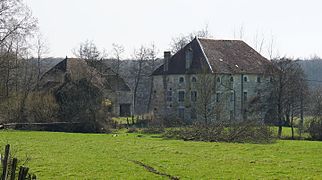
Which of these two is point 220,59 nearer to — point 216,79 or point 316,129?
point 216,79

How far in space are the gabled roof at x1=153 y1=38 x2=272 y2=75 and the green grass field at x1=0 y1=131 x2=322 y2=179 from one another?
32851 mm

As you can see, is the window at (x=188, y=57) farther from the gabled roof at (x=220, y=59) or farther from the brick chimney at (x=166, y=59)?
the brick chimney at (x=166, y=59)

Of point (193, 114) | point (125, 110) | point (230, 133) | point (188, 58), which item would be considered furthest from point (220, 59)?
point (230, 133)

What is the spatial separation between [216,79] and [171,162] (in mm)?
38668

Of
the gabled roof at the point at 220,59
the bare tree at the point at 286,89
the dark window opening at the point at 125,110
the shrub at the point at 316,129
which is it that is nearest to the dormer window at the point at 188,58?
the gabled roof at the point at 220,59

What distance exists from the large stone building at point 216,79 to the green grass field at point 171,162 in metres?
31.7

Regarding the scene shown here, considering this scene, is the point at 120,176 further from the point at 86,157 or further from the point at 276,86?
the point at 276,86

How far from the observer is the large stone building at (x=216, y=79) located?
217 ft

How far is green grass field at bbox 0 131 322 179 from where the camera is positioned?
2112cm

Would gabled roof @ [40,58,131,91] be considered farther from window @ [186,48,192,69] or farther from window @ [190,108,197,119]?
window @ [186,48,192,69]

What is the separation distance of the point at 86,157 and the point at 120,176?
7.47m

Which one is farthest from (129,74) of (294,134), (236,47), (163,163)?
(163,163)

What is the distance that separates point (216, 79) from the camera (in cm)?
6297

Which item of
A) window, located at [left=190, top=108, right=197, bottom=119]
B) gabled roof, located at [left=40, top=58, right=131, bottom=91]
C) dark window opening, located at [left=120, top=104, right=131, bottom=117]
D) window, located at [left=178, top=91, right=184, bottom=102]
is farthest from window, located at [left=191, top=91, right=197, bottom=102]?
dark window opening, located at [left=120, top=104, right=131, bottom=117]
